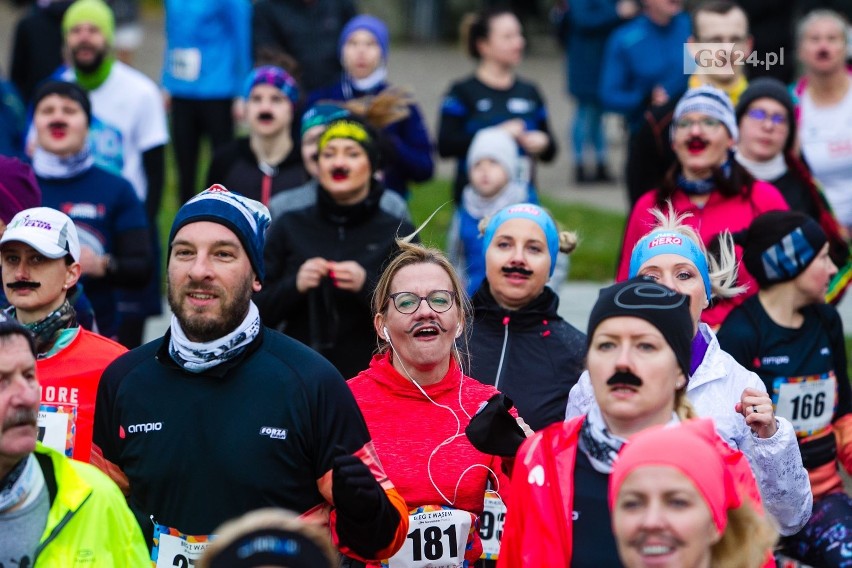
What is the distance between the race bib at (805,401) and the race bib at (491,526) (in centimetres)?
138

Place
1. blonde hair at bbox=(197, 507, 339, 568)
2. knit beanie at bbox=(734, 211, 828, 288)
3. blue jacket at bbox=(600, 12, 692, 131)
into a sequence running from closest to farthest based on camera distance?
blonde hair at bbox=(197, 507, 339, 568), knit beanie at bbox=(734, 211, 828, 288), blue jacket at bbox=(600, 12, 692, 131)

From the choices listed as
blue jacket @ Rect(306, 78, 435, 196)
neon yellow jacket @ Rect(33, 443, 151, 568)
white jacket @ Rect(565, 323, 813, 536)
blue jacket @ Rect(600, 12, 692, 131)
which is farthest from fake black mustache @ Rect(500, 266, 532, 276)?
blue jacket @ Rect(600, 12, 692, 131)

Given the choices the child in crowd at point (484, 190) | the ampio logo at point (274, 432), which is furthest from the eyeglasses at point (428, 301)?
the child in crowd at point (484, 190)

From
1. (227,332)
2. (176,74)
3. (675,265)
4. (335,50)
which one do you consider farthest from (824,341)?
(176,74)

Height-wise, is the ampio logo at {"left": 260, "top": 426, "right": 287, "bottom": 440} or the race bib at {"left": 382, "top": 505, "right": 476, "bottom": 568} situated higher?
the ampio logo at {"left": 260, "top": 426, "right": 287, "bottom": 440}

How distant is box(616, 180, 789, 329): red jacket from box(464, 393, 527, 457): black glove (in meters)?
2.50

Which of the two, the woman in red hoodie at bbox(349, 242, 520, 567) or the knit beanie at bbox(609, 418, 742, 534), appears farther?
the woman in red hoodie at bbox(349, 242, 520, 567)

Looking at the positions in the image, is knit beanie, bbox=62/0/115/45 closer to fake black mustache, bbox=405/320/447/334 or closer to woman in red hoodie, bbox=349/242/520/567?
woman in red hoodie, bbox=349/242/520/567

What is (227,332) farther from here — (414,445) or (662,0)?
(662,0)

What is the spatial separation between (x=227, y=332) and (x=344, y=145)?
298 cm

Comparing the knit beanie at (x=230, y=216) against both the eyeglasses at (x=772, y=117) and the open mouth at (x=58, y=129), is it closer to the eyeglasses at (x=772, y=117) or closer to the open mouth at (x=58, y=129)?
the open mouth at (x=58, y=129)

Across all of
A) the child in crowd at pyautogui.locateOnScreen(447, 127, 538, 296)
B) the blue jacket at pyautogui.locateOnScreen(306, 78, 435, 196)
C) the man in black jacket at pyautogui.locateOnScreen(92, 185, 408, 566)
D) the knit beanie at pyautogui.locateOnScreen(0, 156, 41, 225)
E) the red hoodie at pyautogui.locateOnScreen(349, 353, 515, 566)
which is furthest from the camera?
the blue jacket at pyautogui.locateOnScreen(306, 78, 435, 196)

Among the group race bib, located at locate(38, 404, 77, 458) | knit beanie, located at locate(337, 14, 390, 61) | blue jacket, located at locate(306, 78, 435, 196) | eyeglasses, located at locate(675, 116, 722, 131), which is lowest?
race bib, located at locate(38, 404, 77, 458)

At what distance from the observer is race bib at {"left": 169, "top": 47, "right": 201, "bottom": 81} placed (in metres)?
12.1
